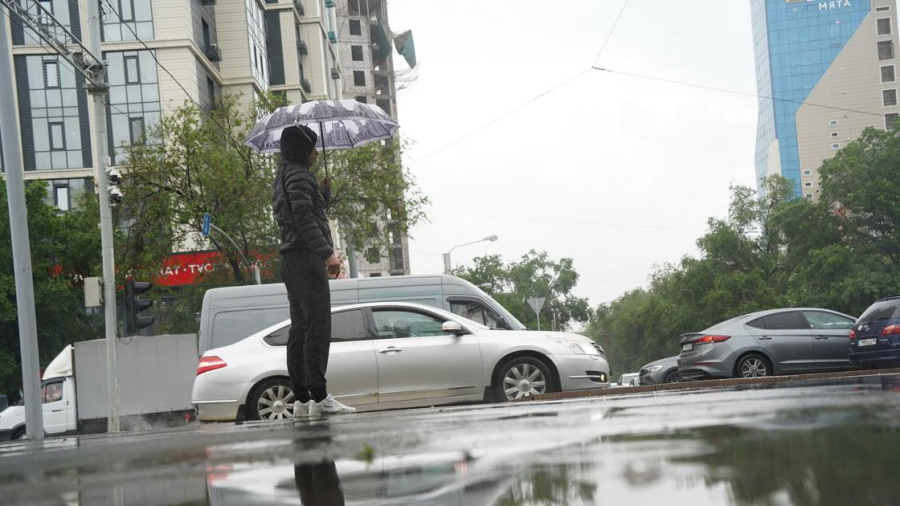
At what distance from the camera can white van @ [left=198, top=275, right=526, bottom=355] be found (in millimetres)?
17172

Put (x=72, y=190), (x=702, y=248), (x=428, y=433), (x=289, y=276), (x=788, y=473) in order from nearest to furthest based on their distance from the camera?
(x=788, y=473)
(x=428, y=433)
(x=289, y=276)
(x=72, y=190)
(x=702, y=248)

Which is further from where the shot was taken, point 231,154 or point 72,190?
point 72,190

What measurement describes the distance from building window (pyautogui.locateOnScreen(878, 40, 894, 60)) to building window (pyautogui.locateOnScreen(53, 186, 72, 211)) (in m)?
99.4

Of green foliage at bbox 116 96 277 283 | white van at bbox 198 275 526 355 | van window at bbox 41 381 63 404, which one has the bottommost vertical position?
van window at bbox 41 381 63 404

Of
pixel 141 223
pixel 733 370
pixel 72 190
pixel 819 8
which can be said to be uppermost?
pixel 819 8

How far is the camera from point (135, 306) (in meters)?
18.0

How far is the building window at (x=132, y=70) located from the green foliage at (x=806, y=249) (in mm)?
34612

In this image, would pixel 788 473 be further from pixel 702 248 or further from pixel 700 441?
pixel 702 248

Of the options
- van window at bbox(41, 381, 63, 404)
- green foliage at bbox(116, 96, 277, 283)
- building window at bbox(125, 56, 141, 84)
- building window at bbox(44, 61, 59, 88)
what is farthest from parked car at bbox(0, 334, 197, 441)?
building window at bbox(44, 61, 59, 88)

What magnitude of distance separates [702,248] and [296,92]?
101 feet

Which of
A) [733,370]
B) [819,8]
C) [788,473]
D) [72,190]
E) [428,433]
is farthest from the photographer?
[819,8]

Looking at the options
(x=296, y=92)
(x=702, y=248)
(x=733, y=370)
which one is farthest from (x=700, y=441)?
(x=702, y=248)

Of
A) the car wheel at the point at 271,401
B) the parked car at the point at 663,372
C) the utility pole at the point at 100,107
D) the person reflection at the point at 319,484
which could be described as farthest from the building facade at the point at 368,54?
the person reflection at the point at 319,484

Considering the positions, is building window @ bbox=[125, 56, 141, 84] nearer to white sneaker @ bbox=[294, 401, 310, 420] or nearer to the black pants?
the black pants
